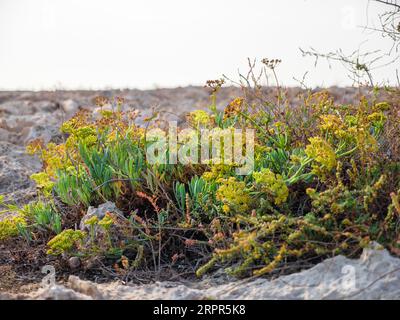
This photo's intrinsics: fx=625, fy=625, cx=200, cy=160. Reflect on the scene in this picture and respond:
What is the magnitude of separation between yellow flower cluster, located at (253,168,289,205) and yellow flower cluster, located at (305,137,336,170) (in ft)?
0.83

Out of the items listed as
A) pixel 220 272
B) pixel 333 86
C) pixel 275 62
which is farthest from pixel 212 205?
pixel 333 86

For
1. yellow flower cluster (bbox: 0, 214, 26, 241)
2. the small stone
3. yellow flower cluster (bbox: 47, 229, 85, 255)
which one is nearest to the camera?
yellow flower cluster (bbox: 47, 229, 85, 255)

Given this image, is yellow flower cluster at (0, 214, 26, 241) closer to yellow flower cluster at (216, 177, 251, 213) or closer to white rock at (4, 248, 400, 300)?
white rock at (4, 248, 400, 300)

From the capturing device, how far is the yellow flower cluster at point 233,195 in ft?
12.5

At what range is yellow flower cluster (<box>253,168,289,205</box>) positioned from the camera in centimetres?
373

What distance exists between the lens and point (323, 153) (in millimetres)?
3754

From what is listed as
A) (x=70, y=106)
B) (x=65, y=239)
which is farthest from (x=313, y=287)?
(x=70, y=106)

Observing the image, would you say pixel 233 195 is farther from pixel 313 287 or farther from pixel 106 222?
pixel 313 287

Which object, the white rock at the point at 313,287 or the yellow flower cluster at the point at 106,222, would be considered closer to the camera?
the white rock at the point at 313,287

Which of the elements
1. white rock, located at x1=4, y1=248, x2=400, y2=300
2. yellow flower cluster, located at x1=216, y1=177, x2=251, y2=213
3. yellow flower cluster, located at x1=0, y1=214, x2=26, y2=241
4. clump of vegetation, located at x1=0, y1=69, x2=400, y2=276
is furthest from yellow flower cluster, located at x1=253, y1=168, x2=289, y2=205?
yellow flower cluster, located at x1=0, y1=214, x2=26, y2=241

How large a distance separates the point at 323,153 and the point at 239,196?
0.57 m

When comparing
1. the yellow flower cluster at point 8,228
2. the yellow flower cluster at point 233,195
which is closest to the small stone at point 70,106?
the yellow flower cluster at point 8,228

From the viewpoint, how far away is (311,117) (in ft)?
15.4

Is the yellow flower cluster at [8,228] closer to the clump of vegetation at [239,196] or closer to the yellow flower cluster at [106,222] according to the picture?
the clump of vegetation at [239,196]
